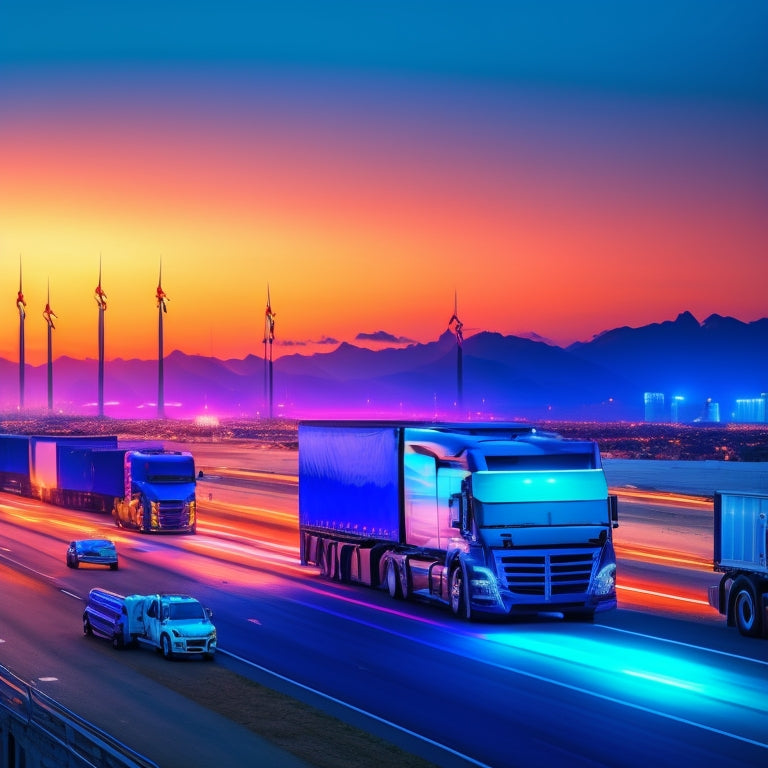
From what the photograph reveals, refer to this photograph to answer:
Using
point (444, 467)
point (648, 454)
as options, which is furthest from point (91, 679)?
point (648, 454)

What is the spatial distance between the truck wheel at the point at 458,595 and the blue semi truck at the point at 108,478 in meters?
30.4

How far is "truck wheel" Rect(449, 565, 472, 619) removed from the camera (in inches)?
1393

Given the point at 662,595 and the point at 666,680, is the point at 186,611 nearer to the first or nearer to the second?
the point at 666,680

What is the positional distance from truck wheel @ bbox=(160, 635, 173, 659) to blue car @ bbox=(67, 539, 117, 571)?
17940mm

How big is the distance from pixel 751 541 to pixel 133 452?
4022 centimetres

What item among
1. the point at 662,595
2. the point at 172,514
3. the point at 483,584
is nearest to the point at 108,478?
the point at 172,514

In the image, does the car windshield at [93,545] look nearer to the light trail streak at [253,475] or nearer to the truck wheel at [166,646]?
the truck wheel at [166,646]

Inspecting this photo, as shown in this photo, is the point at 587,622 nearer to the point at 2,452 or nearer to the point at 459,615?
the point at 459,615

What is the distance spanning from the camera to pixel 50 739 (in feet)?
61.5

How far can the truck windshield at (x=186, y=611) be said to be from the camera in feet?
104

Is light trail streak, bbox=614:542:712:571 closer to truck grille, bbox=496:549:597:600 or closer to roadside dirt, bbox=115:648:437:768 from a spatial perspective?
truck grille, bbox=496:549:597:600

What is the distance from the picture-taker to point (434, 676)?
93.0 feet

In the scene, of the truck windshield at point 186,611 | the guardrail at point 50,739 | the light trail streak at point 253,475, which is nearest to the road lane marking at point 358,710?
the truck windshield at point 186,611

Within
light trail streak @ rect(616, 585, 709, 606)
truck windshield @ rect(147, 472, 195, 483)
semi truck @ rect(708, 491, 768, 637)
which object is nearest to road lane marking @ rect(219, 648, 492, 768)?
semi truck @ rect(708, 491, 768, 637)
